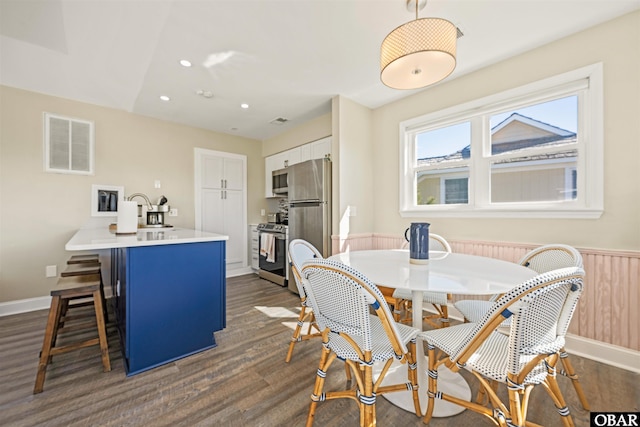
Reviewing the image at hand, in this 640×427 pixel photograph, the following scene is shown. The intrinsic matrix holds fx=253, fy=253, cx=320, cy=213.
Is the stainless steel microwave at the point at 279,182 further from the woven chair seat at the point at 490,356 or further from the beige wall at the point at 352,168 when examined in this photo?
the woven chair seat at the point at 490,356

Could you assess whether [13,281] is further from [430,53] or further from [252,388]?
[430,53]

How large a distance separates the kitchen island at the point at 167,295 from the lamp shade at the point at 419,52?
5.85 feet

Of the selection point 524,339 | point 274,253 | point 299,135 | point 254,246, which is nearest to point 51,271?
point 254,246

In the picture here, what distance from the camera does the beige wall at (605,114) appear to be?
179 cm

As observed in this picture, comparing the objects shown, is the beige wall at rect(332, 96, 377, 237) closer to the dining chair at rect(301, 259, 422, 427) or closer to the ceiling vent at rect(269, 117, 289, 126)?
the ceiling vent at rect(269, 117, 289, 126)

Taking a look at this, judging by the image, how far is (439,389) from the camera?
1.56 meters

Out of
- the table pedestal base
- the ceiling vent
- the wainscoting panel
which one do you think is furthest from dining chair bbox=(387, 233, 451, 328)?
the ceiling vent

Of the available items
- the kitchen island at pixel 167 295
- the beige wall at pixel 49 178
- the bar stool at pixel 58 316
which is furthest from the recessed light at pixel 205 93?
the bar stool at pixel 58 316

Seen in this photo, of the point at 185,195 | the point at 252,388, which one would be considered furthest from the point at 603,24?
the point at 185,195

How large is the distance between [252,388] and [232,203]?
343 centimetres

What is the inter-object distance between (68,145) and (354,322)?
4.10m

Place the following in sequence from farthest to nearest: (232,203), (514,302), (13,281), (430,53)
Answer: (232,203) → (13,281) → (430,53) → (514,302)

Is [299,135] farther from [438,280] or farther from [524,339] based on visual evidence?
[524,339]

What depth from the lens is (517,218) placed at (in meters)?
2.30
